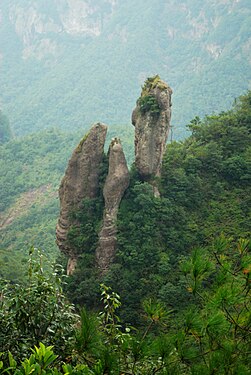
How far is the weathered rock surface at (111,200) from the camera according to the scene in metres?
14.6

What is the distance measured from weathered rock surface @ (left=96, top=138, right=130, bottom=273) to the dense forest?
0.93 feet

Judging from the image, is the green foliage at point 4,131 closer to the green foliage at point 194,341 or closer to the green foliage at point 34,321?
the green foliage at point 34,321

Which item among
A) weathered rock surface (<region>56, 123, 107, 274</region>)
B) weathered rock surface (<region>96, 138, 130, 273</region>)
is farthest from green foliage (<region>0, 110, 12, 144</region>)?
weathered rock surface (<region>96, 138, 130, 273</region>)

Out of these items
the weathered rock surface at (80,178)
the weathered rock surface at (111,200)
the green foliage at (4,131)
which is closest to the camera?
the weathered rock surface at (111,200)

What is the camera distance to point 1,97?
111250mm

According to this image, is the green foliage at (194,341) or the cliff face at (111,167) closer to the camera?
the green foliage at (194,341)

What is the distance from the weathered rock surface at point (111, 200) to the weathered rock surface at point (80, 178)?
63 centimetres

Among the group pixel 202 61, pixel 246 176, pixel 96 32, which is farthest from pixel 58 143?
pixel 96 32

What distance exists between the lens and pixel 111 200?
584 inches

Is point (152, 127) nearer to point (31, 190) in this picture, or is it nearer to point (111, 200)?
point (111, 200)

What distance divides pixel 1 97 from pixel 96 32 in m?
39.6

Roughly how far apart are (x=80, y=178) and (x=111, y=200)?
1347 mm

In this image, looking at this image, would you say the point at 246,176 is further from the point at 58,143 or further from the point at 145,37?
the point at 145,37

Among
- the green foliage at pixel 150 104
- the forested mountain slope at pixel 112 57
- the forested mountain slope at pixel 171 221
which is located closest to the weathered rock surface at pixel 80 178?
the forested mountain slope at pixel 171 221
